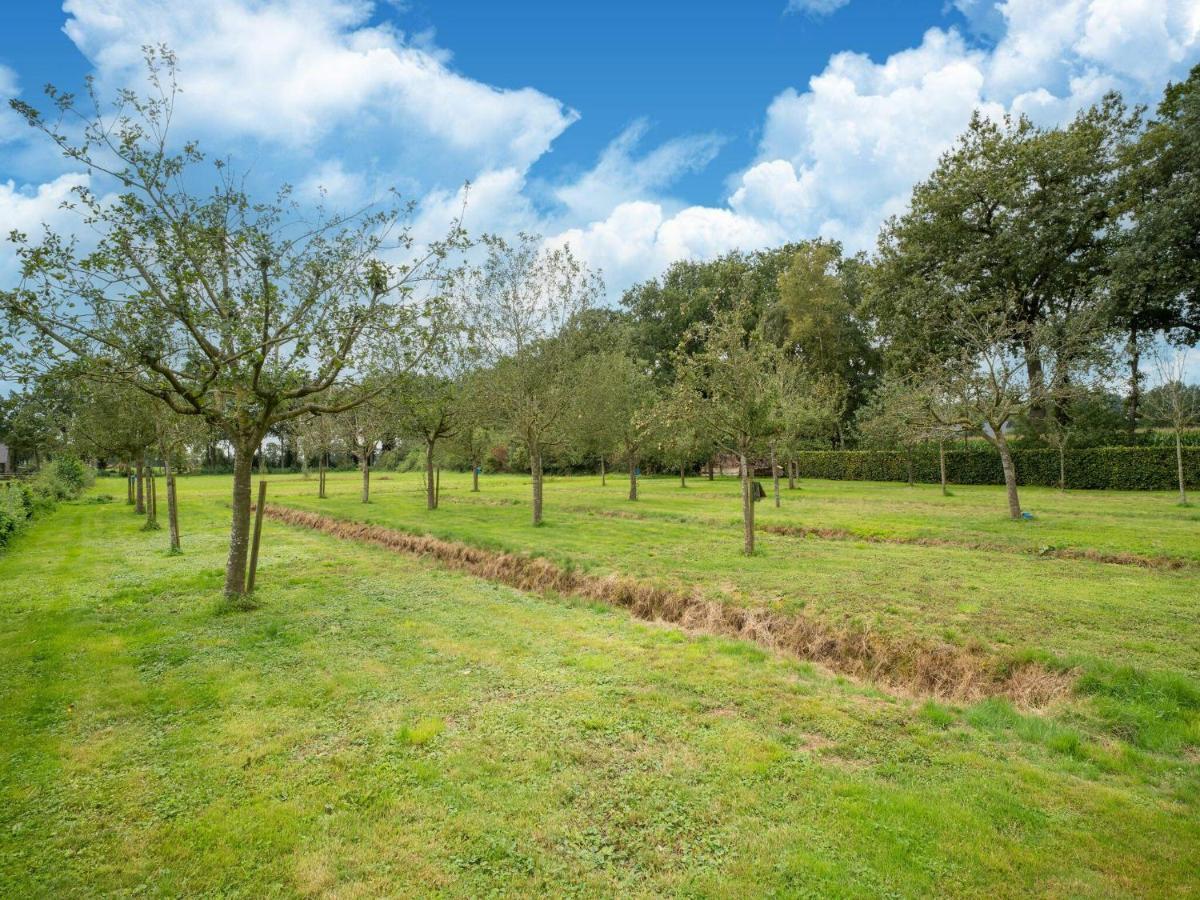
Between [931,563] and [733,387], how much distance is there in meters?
6.16

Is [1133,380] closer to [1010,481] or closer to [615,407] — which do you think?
[1010,481]

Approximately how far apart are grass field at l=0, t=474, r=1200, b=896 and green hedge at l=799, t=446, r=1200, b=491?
2396 cm

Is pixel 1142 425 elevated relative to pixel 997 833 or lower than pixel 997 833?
elevated

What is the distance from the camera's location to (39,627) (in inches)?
369

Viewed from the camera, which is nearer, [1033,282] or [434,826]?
[434,826]

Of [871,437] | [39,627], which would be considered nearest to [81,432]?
[39,627]

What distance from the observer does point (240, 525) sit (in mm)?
10500

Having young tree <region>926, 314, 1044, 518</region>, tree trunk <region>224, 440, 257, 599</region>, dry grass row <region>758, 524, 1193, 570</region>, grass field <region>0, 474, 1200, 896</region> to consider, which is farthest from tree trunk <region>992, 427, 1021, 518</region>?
tree trunk <region>224, 440, 257, 599</region>

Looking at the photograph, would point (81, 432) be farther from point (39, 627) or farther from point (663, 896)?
point (663, 896)

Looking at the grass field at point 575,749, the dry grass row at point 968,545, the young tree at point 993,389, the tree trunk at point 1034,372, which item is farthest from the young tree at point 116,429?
the tree trunk at point 1034,372

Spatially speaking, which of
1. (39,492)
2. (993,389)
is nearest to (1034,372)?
(993,389)

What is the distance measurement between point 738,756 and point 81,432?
30.7 m

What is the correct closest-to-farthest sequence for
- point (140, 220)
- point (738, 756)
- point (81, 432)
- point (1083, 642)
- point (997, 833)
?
1. point (997, 833)
2. point (738, 756)
3. point (1083, 642)
4. point (140, 220)
5. point (81, 432)

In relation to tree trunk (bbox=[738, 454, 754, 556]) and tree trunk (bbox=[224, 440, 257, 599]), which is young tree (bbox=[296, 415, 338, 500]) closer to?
tree trunk (bbox=[224, 440, 257, 599])
